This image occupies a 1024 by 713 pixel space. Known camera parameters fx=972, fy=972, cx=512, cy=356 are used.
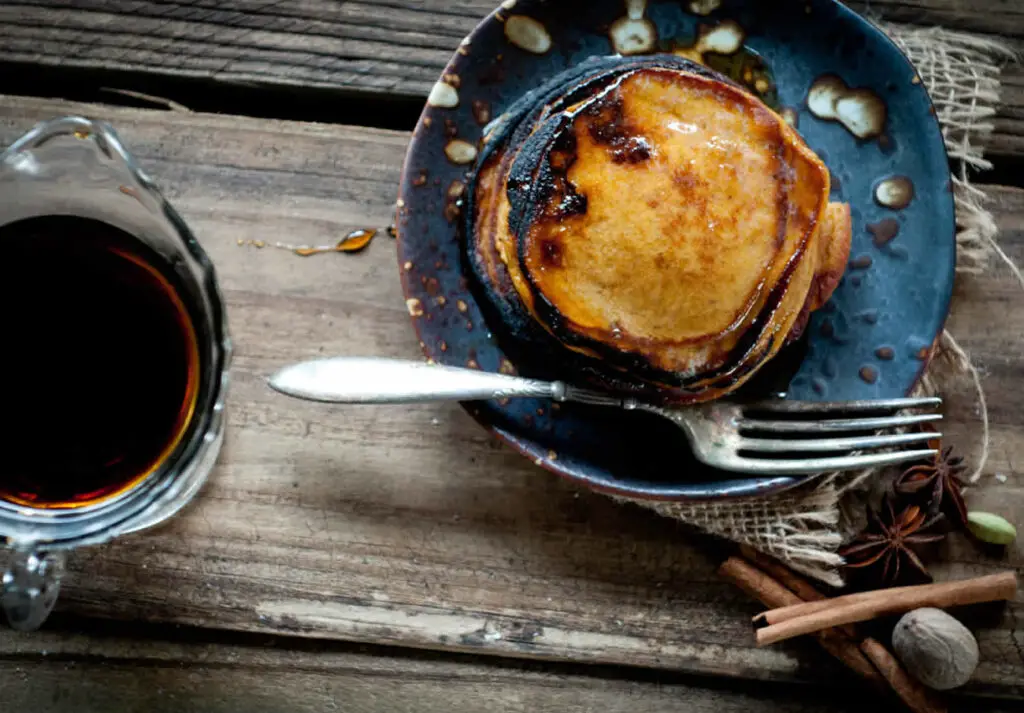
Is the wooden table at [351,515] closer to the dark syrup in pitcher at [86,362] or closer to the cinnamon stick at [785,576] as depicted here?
the cinnamon stick at [785,576]

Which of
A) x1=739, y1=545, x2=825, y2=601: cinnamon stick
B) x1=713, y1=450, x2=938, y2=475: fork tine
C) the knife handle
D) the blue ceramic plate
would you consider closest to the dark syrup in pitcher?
the knife handle

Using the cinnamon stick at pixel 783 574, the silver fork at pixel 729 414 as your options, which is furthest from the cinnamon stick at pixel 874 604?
the silver fork at pixel 729 414

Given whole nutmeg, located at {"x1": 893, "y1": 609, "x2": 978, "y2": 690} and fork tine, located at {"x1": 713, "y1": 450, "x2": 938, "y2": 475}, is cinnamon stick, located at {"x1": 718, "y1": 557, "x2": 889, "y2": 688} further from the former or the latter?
fork tine, located at {"x1": 713, "y1": 450, "x2": 938, "y2": 475}

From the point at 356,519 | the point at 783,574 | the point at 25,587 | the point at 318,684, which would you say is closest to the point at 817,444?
the point at 783,574

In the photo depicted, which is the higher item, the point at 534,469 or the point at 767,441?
the point at 767,441

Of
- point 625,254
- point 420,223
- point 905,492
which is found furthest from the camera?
point 905,492

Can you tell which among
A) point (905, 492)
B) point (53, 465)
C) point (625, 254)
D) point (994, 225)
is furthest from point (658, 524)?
point (53, 465)

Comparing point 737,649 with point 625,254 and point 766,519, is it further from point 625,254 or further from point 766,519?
point 625,254
